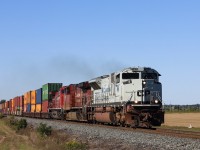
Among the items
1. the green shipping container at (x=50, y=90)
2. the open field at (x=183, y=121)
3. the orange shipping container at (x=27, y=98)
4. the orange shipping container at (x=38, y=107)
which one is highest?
the green shipping container at (x=50, y=90)

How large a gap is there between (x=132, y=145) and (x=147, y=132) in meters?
4.96

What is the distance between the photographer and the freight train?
21.7 metres

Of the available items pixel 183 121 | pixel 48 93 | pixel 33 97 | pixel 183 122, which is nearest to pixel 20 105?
pixel 33 97

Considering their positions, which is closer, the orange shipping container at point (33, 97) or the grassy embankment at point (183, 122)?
the grassy embankment at point (183, 122)

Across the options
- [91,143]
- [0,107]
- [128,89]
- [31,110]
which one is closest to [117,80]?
[128,89]

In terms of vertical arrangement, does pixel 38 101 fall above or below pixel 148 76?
below

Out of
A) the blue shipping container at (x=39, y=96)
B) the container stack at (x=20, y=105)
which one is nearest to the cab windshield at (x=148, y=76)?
the blue shipping container at (x=39, y=96)

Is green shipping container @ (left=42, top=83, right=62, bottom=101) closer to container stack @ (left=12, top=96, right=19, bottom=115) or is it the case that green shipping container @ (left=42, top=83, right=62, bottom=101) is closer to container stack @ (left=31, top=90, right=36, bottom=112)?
container stack @ (left=31, top=90, right=36, bottom=112)

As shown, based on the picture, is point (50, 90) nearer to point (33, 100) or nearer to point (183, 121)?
point (33, 100)

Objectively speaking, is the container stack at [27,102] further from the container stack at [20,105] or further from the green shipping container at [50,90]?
the green shipping container at [50,90]

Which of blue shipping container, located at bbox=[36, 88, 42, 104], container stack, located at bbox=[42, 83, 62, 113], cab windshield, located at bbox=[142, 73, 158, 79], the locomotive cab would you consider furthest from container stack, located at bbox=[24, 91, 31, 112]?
cab windshield, located at bbox=[142, 73, 158, 79]

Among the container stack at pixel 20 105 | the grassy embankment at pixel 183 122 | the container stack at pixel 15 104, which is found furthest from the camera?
the container stack at pixel 15 104

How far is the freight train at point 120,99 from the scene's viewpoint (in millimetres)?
21656

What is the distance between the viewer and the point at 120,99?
23391 mm
